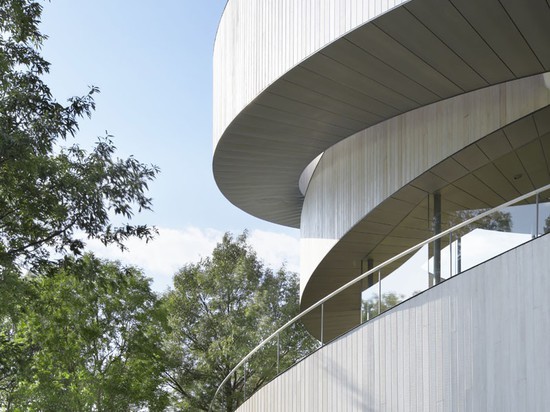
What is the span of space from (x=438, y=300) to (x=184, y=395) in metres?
20.8

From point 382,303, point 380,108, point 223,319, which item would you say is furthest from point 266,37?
point 223,319

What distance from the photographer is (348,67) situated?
940 centimetres

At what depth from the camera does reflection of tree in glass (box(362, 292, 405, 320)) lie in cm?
1008

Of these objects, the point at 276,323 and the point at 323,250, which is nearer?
the point at 323,250

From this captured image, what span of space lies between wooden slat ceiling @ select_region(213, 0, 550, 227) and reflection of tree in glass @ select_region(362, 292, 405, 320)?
1.89 meters

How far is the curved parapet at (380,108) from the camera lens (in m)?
8.40

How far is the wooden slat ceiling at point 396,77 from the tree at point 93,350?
7194 mm

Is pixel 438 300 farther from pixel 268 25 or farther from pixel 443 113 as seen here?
pixel 268 25

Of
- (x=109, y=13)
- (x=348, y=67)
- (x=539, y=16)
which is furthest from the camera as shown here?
(x=109, y=13)

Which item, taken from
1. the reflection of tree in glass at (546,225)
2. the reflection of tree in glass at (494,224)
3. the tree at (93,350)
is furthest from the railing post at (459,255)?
the tree at (93,350)

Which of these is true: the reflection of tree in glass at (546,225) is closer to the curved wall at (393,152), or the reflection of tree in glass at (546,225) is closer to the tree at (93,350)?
the curved wall at (393,152)

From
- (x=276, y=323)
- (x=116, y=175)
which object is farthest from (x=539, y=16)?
(x=276, y=323)

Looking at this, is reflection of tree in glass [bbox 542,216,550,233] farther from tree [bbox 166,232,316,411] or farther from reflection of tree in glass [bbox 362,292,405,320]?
tree [bbox 166,232,316,411]

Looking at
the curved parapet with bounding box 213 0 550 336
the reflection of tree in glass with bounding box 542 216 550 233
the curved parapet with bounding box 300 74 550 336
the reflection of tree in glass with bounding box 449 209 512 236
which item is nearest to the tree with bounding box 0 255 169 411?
the curved parapet with bounding box 300 74 550 336
